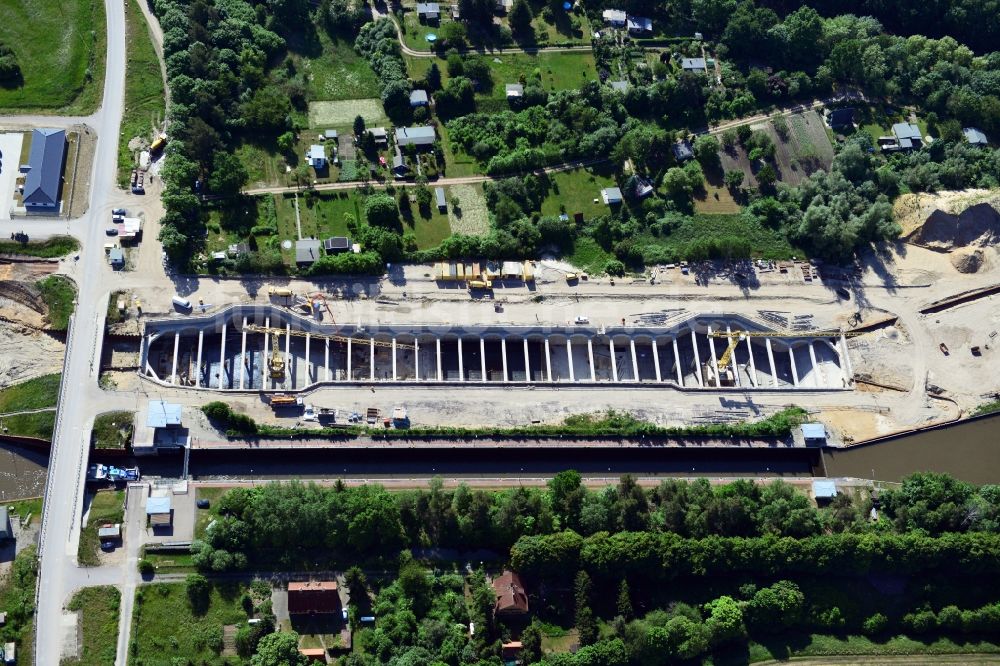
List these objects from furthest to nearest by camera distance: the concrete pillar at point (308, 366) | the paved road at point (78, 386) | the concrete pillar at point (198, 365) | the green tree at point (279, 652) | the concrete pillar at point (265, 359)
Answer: the concrete pillar at point (308, 366), the concrete pillar at point (265, 359), the concrete pillar at point (198, 365), the paved road at point (78, 386), the green tree at point (279, 652)

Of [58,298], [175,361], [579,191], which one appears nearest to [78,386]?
[175,361]

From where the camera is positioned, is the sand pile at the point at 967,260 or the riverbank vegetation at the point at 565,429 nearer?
the riverbank vegetation at the point at 565,429

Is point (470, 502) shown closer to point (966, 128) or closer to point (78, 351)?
point (78, 351)

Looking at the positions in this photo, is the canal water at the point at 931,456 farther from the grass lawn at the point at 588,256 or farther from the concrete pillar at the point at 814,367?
the grass lawn at the point at 588,256

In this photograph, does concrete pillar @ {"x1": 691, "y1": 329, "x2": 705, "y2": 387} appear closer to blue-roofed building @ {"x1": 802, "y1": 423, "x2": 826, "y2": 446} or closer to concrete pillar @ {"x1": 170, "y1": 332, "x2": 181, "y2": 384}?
blue-roofed building @ {"x1": 802, "y1": 423, "x2": 826, "y2": 446}

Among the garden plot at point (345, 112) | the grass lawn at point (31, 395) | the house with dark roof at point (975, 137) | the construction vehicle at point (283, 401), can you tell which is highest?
the garden plot at point (345, 112)

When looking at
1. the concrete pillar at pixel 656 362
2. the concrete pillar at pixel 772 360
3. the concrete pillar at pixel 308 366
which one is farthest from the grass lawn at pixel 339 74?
the concrete pillar at pixel 772 360

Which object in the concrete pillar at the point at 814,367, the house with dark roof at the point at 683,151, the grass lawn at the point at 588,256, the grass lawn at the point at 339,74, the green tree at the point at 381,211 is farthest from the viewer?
the house with dark roof at the point at 683,151
